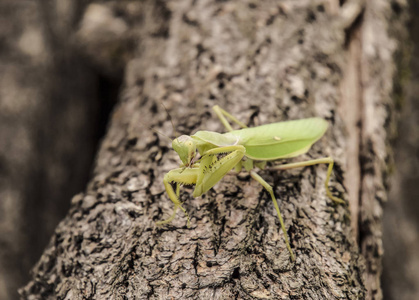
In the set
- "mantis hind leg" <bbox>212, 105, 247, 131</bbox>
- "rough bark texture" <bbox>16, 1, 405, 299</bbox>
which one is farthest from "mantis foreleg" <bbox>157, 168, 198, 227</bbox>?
"mantis hind leg" <bbox>212, 105, 247, 131</bbox>

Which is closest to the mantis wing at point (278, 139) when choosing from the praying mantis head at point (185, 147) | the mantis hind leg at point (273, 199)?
the mantis hind leg at point (273, 199)

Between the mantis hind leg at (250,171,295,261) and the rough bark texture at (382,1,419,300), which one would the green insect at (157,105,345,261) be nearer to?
the mantis hind leg at (250,171,295,261)

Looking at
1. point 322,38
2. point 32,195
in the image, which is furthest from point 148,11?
point 32,195

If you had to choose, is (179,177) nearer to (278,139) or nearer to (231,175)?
(231,175)

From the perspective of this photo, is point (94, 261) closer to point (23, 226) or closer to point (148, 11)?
point (23, 226)

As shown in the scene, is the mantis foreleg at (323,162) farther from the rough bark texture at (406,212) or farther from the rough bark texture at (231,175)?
the rough bark texture at (406,212)

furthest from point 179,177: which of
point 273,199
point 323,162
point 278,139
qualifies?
point 323,162
